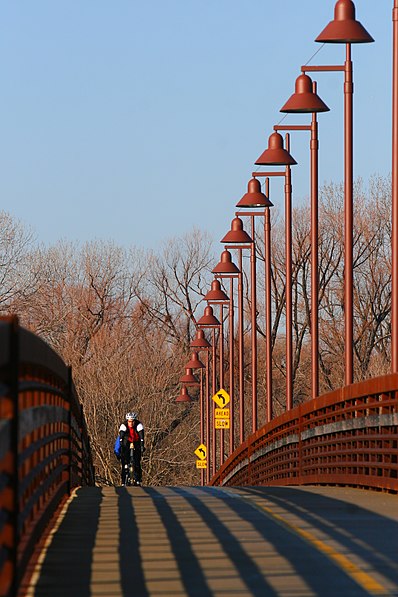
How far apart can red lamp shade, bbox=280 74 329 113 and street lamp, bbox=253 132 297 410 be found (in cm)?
528

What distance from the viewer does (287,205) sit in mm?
41031

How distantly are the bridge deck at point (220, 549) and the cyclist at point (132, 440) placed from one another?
1363cm

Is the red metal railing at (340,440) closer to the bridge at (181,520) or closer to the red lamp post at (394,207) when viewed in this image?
the bridge at (181,520)

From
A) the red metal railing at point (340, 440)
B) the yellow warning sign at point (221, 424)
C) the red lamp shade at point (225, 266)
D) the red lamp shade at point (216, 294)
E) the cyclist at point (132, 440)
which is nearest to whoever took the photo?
the red metal railing at point (340, 440)

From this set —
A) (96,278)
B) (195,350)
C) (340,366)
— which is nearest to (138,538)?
(195,350)

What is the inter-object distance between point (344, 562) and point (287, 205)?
30.0 meters

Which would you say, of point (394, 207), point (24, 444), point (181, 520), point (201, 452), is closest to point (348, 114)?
point (394, 207)

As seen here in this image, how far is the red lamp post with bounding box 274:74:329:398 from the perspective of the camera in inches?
1184

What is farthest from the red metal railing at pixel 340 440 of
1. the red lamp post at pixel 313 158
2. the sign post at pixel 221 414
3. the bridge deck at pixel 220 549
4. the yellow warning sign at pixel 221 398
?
the yellow warning sign at pixel 221 398

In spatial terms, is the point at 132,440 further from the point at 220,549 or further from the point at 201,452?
the point at 201,452

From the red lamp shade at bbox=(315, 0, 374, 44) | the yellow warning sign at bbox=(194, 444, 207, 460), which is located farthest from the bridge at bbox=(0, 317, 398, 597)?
the yellow warning sign at bbox=(194, 444, 207, 460)

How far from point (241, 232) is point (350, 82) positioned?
19.3 meters

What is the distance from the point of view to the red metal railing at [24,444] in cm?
823

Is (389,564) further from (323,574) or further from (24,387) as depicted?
(24,387)
